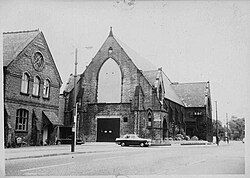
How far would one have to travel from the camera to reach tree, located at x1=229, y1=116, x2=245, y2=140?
8.07 meters

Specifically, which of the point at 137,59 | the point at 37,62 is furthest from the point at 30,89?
the point at 137,59

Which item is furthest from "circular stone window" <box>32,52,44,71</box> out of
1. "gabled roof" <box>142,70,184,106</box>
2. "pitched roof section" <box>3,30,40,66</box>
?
"gabled roof" <box>142,70,184,106</box>

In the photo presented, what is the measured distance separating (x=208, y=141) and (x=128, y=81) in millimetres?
3749

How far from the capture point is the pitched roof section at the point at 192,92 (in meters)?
9.68

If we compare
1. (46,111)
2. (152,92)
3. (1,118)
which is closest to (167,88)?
(152,92)

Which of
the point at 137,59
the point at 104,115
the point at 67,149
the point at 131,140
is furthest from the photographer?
the point at 131,140

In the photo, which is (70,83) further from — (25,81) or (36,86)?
(25,81)

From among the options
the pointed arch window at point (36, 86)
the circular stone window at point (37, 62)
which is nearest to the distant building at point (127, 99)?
the pointed arch window at point (36, 86)

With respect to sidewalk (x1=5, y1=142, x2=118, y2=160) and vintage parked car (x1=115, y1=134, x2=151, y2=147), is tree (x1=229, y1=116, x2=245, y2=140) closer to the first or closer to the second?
vintage parked car (x1=115, y1=134, x2=151, y2=147)

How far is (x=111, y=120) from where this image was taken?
9.89 m

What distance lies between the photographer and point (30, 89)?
31.5ft

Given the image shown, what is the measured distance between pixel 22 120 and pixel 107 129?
2309 millimetres

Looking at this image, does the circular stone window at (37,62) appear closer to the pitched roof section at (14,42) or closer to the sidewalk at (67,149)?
the pitched roof section at (14,42)

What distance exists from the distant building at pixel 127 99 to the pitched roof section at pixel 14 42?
1496 millimetres
